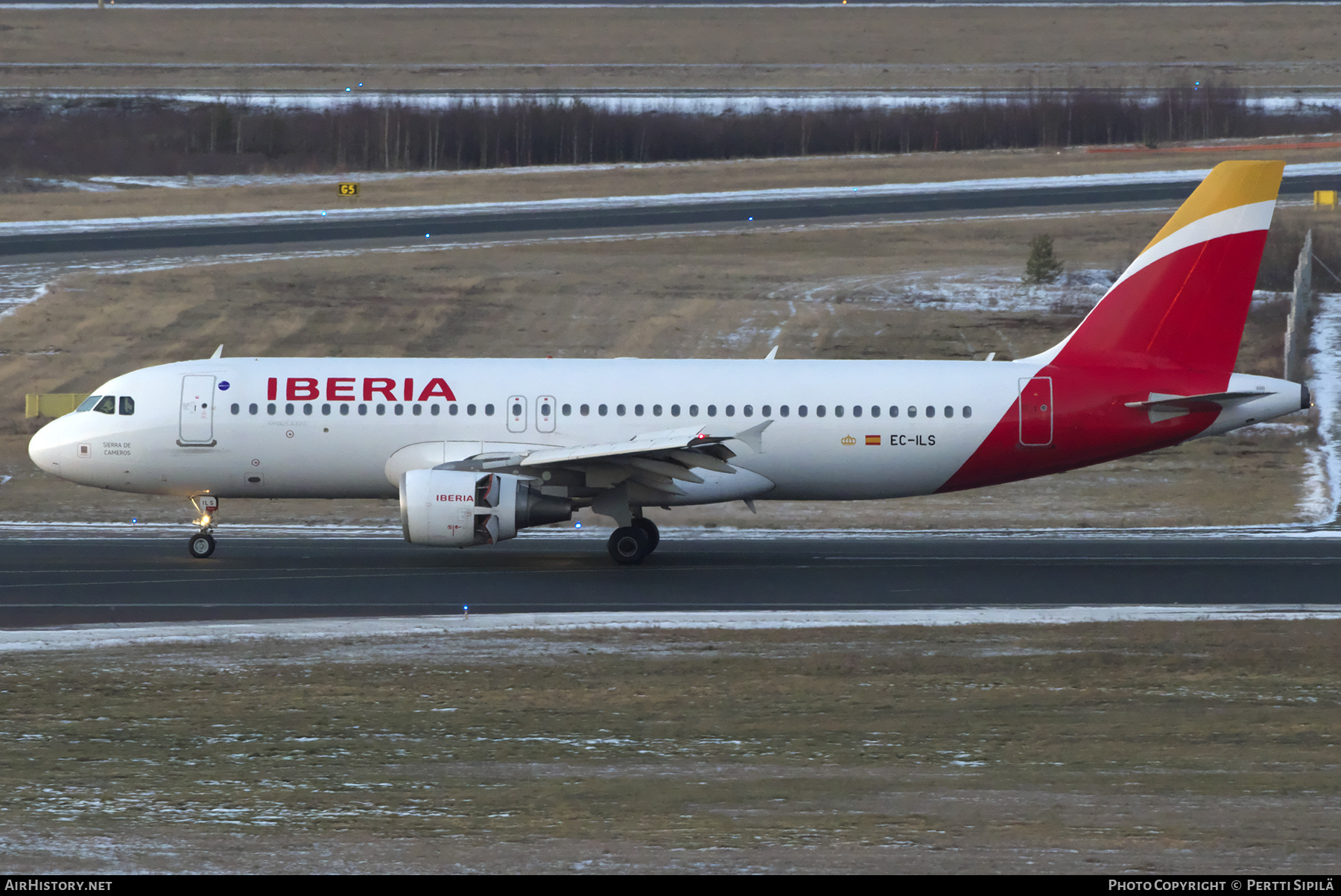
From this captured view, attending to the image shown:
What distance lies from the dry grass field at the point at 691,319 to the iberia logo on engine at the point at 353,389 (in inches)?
278

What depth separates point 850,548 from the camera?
98.9ft

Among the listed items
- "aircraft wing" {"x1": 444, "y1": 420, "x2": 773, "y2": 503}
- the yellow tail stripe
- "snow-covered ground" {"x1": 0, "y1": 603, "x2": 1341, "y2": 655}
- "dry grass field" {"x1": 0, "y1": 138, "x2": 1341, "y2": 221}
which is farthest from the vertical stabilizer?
"dry grass field" {"x1": 0, "y1": 138, "x2": 1341, "y2": 221}

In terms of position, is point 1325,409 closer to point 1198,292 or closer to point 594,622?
point 1198,292

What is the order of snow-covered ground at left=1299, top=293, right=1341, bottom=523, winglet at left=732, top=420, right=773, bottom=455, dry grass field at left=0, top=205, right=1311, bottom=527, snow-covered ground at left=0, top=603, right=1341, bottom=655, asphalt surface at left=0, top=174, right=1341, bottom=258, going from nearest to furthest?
1. snow-covered ground at left=0, top=603, right=1341, bottom=655
2. winglet at left=732, top=420, right=773, bottom=455
3. snow-covered ground at left=1299, top=293, right=1341, bottom=523
4. dry grass field at left=0, top=205, right=1311, bottom=527
5. asphalt surface at left=0, top=174, right=1341, bottom=258

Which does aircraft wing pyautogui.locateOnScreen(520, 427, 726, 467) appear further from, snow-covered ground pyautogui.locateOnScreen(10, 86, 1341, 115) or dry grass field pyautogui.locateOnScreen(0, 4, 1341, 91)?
dry grass field pyautogui.locateOnScreen(0, 4, 1341, 91)

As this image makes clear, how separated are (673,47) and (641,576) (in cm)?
6897

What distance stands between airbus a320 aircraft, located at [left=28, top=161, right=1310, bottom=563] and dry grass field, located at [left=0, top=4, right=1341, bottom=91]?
5575 cm

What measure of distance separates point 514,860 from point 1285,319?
42245 millimetres

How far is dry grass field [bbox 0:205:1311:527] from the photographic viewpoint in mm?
35719

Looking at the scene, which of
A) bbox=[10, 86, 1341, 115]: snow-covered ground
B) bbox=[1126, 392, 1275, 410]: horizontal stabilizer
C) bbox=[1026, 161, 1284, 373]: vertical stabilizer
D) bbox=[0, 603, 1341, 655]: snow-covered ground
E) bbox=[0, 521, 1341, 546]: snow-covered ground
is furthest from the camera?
bbox=[10, 86, 1341, 115]: snow-covered ground

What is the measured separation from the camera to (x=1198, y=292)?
2809 centimetres

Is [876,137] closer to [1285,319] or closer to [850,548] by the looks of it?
[1285,319]

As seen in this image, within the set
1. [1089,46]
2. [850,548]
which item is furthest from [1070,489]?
[1089,46]

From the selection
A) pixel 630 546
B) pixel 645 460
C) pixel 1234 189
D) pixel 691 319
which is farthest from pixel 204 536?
pixel 691 319
